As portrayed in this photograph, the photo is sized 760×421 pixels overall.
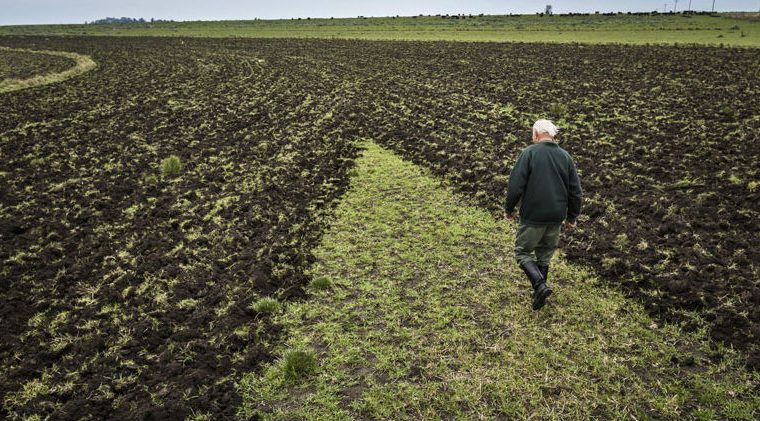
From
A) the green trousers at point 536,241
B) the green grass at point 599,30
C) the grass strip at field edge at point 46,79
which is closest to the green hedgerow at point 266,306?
the green trousers at point 536,241

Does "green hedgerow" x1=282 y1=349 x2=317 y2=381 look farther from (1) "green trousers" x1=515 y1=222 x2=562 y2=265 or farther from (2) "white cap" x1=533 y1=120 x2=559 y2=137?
(2) "white cap" x1=533 y1=120 x2=559 y2=137

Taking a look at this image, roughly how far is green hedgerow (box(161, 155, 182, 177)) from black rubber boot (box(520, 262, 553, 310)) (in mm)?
11240

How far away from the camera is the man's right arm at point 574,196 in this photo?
6.54m

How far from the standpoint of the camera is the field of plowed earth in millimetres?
6410

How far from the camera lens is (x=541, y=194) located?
645 cm

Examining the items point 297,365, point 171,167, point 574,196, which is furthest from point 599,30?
point 297,365

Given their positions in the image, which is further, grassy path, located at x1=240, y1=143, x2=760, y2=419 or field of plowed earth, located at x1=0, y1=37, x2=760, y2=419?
field of plowed earth, located at x1=0, y1=37, x2=760, y2=419

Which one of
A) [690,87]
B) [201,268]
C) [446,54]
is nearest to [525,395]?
[201,268]

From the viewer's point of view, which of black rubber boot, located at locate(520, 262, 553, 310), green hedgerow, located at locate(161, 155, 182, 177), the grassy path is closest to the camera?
the grassy path

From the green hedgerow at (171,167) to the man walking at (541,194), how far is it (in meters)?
11.0

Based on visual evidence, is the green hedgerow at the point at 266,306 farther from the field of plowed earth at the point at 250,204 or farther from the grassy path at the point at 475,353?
the grassy path at the point at 475,353

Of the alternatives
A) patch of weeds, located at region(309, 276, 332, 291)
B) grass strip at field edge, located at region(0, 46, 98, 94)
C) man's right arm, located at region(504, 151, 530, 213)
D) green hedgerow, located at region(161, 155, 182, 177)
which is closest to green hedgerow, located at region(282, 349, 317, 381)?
patch of weeds, located at region(309, 276, 332, 291)

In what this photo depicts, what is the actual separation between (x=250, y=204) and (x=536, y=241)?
742cm

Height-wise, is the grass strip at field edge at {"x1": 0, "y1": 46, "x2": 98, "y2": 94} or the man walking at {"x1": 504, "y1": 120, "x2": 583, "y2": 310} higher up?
the grass strip at field edge at {"x1": 0, "y1": 46, "x2": 98, "y2": 94}
